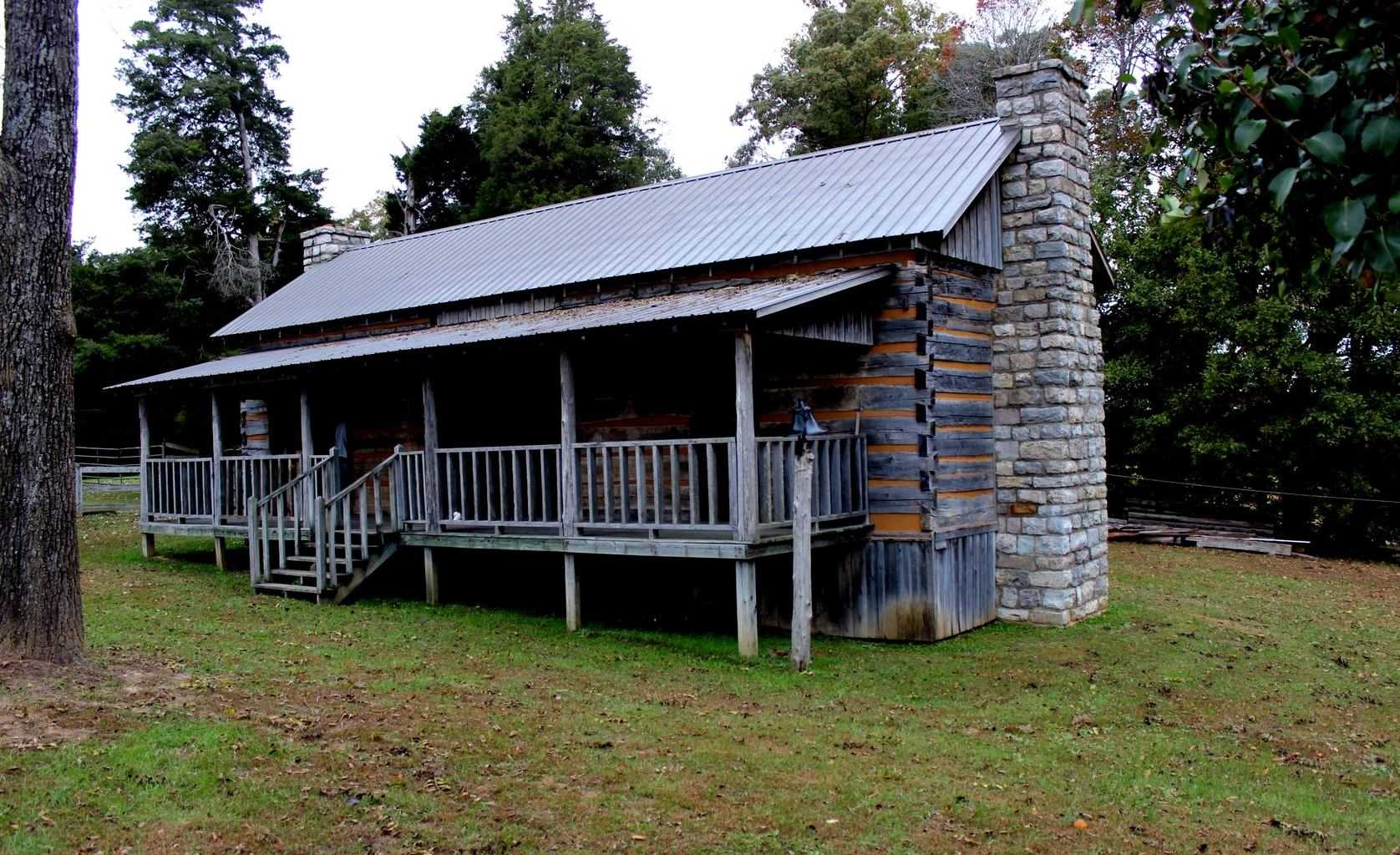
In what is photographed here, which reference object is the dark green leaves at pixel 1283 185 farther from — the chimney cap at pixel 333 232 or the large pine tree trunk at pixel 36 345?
the chimney cap at pixel 333 232

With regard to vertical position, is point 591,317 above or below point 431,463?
above

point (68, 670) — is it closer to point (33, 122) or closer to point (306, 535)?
point (33, 122)

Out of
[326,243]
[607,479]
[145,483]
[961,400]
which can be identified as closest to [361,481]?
[607,479]

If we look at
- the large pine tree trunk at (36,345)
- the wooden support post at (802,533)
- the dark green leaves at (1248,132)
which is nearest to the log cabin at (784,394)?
the wooden support post at (802,533)

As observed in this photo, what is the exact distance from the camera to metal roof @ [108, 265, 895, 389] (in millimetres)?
10836

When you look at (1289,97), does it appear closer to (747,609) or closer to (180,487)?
(747,609)

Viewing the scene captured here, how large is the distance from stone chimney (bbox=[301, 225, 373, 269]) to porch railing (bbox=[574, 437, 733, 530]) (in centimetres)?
1152

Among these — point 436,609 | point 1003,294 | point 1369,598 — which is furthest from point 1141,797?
point 1369,598

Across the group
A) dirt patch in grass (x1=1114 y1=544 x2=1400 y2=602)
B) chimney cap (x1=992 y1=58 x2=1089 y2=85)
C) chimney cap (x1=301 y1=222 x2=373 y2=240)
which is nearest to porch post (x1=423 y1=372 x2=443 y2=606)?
chimney cap (x1=992 y1=58 x2=1089 y2=85)

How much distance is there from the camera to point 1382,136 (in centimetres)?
344

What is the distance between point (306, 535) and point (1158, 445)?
1714 centimetres

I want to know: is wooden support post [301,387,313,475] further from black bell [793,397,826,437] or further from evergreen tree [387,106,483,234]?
evergreen tree [387,106,483,234]

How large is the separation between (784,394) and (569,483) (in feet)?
9.00

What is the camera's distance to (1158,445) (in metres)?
23.3
